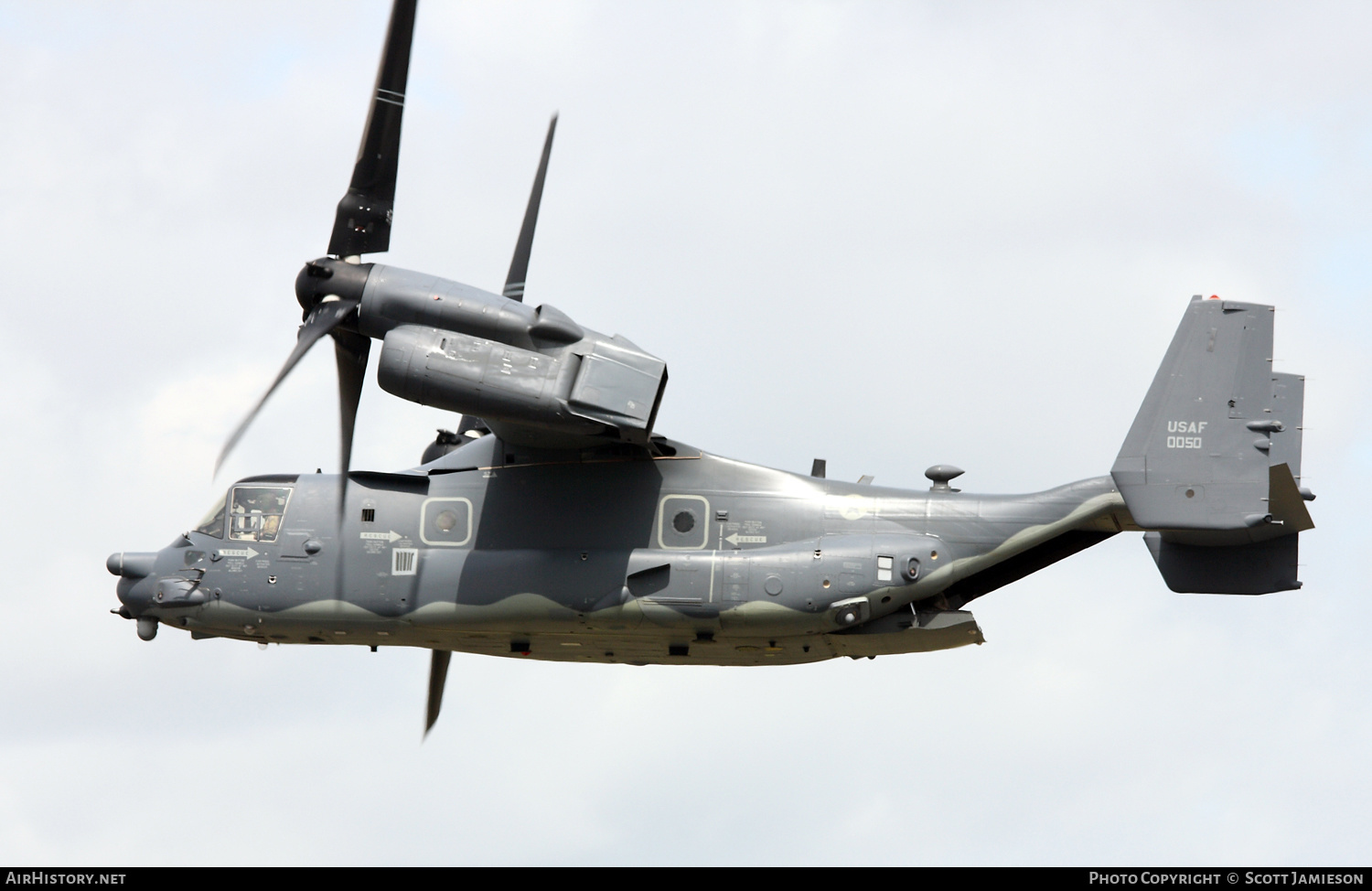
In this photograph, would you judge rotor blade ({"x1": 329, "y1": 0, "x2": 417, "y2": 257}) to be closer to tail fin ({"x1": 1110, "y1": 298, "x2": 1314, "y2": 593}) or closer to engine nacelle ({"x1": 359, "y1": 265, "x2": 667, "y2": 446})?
engine nacelle ({"x1": 359, "y1": 265, "x2": 667, "y2": 446})

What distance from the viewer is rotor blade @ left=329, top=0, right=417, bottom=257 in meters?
28.3

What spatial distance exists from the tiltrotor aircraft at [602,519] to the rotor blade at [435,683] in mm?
3253

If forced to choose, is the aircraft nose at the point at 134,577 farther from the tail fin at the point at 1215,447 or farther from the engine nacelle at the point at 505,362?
the tail fin at the point at 1215,447

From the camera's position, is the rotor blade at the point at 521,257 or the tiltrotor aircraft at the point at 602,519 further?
the rotor blade at the point at 521,257

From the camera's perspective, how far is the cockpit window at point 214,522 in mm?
29969

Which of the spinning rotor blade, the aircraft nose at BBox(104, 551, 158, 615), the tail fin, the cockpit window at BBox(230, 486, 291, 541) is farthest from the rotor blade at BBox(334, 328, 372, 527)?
the tail fin

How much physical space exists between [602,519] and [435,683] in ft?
21.3

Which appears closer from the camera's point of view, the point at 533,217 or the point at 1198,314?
the point at 1198,314

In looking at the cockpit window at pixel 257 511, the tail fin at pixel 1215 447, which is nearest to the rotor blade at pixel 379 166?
the cockpit window at pixel 257 511

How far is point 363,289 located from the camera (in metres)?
28.0
